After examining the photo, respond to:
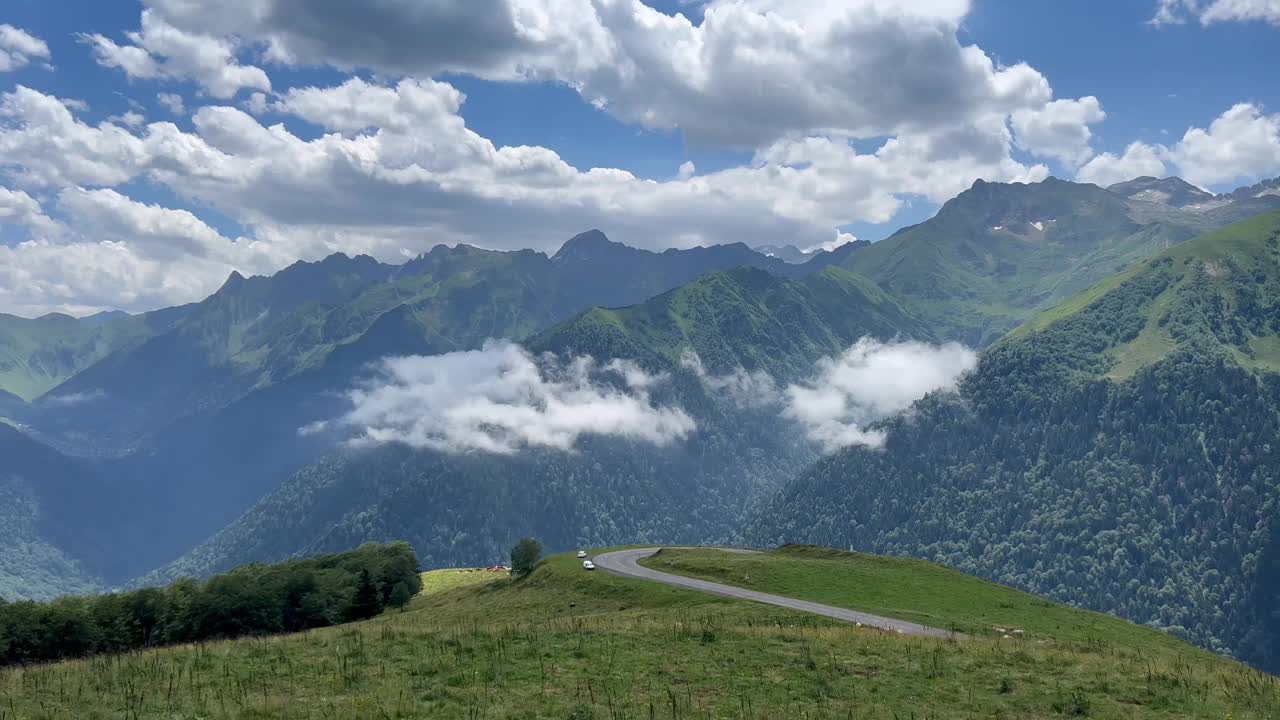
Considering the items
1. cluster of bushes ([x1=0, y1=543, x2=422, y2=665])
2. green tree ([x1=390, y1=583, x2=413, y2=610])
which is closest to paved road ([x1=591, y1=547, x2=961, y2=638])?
green tree ([x1=390, y1=583, x2=413, y2=610])

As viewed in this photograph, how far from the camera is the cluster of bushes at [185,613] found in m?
69.3

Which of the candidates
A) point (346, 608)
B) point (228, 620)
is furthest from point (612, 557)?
point (228, 620)

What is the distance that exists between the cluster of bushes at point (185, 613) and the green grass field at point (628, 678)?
34863 millimetres

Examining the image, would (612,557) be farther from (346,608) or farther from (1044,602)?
(1044,602)

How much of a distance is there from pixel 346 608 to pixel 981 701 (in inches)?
3530

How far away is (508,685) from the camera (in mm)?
29656

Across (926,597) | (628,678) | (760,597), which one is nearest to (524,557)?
(760,597)

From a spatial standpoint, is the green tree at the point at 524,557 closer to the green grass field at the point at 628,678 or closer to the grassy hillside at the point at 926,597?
the grassy hillside at the point at 926,597

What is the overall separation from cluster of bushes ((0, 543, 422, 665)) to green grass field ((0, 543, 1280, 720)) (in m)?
34.9

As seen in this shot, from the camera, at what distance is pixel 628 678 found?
1227 inches

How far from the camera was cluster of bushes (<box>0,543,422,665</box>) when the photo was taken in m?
69.3

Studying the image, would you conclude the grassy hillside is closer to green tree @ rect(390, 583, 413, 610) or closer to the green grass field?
the green grass field

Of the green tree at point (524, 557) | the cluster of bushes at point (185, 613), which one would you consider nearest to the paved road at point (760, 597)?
the green tree at point (524, 557)

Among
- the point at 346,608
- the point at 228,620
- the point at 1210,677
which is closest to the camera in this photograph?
the point at 1210,677
